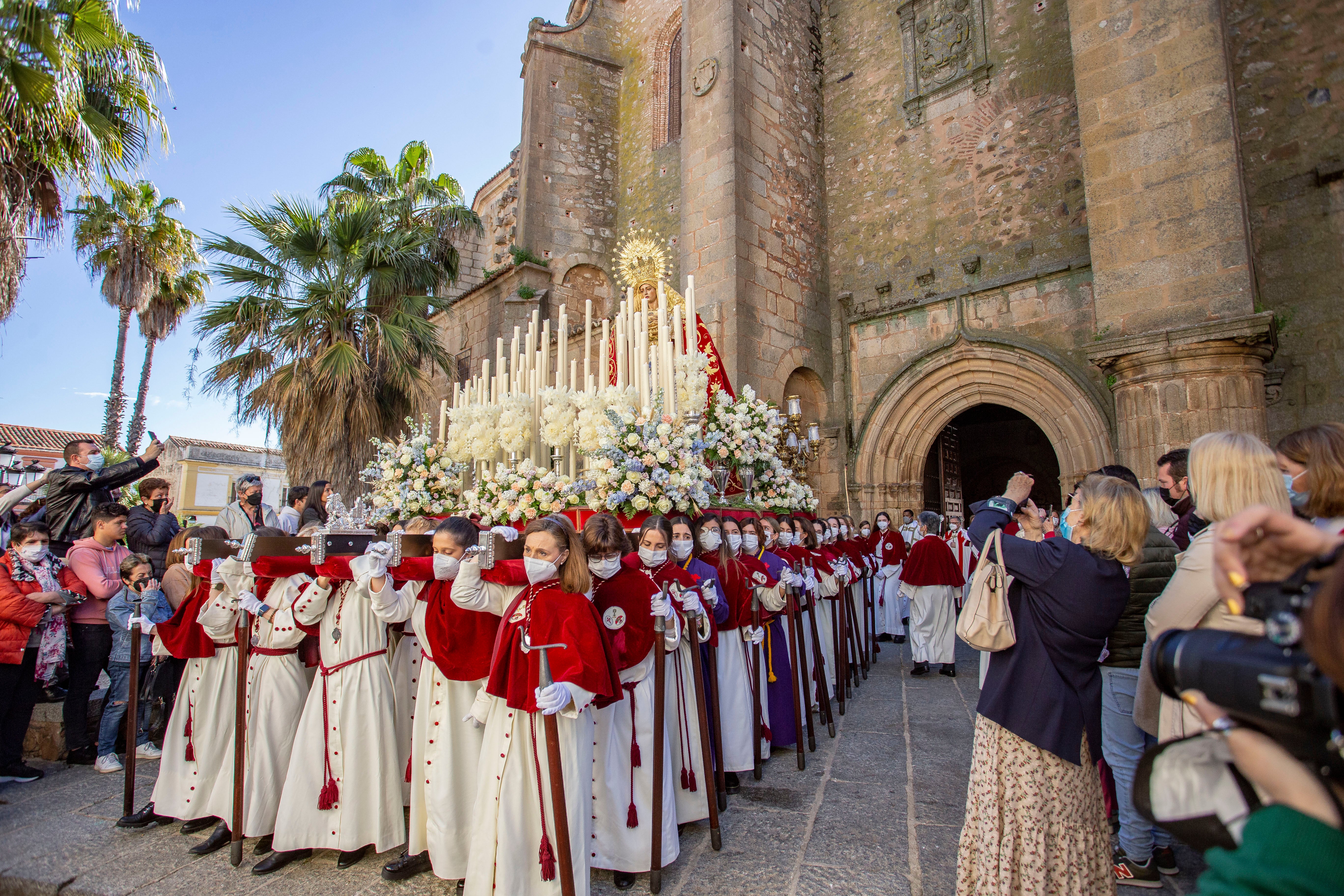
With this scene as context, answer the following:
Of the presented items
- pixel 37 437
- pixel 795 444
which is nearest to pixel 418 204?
pixel 795 444

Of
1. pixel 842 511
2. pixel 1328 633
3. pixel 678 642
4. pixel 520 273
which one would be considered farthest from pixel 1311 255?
pixel 520 273

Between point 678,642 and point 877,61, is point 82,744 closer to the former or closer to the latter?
point 678,642

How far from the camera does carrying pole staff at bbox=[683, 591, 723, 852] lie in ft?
11.7

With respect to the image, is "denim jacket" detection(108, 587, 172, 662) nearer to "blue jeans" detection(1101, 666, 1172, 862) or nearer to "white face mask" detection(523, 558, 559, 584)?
"white face mask" detection(523, 558, 559, 584)

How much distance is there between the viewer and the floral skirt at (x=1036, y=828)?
8.66 ft

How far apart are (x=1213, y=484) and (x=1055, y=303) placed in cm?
922

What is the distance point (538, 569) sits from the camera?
2.98 meters

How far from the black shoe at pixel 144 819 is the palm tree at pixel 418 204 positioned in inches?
386

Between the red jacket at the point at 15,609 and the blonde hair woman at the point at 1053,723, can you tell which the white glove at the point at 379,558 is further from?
the red jacket at the point at 15,609

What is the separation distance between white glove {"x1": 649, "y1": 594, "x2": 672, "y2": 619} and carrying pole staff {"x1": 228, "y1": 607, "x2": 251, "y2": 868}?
2.21 metres

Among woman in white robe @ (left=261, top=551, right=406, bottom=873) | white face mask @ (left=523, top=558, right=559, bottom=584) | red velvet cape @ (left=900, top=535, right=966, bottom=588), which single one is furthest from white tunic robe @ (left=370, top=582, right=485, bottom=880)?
red velvet cape @ (left=900, top=535, right=966, bottom=588)

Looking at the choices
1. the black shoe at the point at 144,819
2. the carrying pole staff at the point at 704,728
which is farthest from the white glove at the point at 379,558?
the black shoe at the point at 144,819

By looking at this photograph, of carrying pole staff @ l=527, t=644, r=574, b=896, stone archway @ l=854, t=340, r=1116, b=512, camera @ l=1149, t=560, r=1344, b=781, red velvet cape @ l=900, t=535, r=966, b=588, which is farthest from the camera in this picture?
stone archway @ l=854, t=340, r=1116, b=512

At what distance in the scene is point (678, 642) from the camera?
12.0 ft
